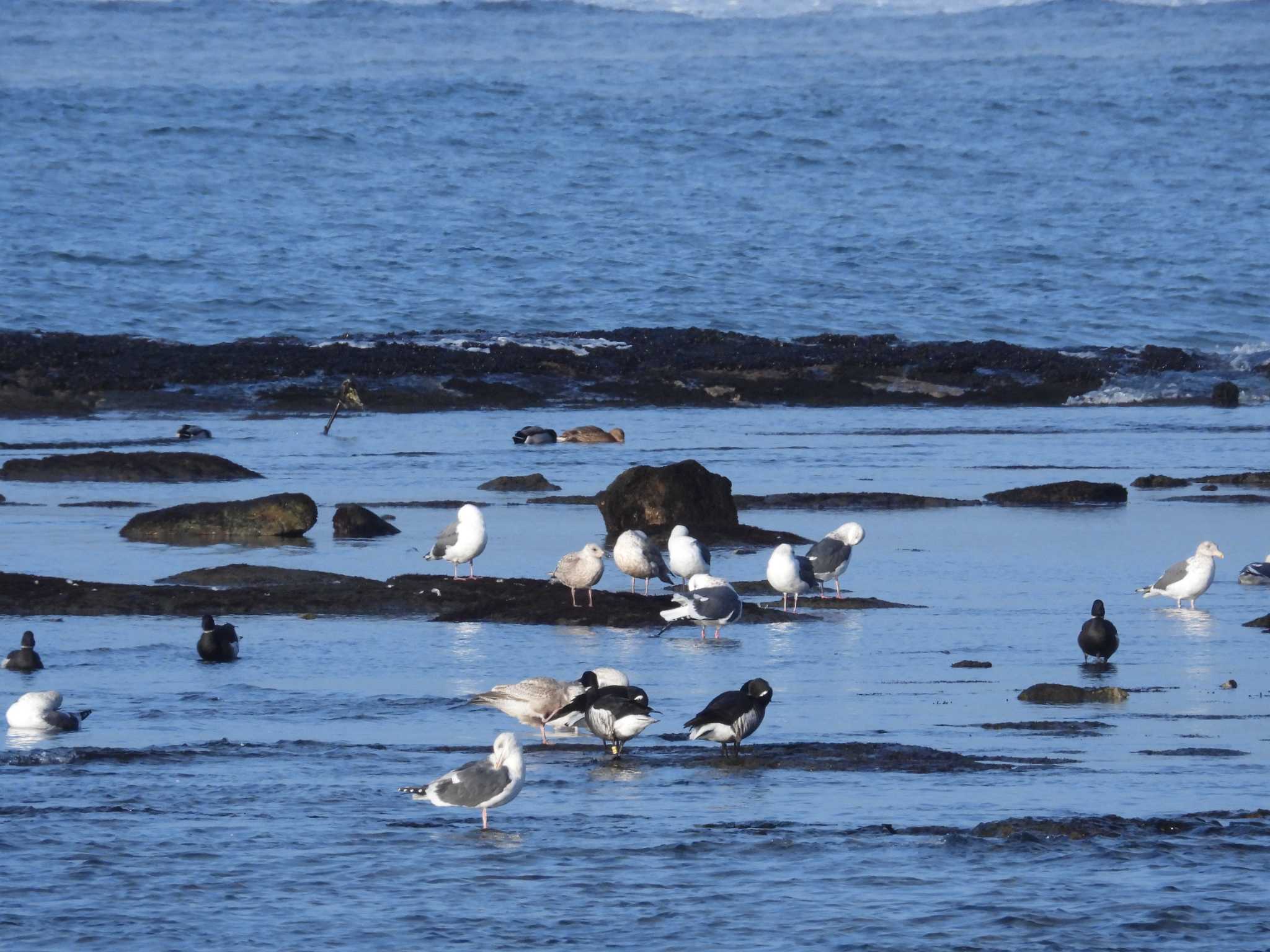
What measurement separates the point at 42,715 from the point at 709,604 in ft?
17.9

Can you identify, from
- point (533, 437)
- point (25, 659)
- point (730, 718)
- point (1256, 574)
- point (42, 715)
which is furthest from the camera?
point (533, 437)

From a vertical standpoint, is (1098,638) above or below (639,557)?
below

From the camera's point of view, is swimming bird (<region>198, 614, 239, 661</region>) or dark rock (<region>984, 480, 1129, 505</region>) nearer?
swimming bird (<region>198, 614, 239, 661</region>)

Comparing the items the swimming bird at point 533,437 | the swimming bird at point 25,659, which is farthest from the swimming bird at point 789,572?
the swimming bird at point 533,437

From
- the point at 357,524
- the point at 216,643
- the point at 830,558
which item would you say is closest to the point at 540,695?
the point at 216,643

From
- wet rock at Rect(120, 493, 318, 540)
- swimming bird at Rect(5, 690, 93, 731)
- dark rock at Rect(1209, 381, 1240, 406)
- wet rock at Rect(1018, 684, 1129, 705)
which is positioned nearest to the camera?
swimming bird at Rect(5, 690, 93, 731)

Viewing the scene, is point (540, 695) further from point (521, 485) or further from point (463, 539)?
point (521, 485)

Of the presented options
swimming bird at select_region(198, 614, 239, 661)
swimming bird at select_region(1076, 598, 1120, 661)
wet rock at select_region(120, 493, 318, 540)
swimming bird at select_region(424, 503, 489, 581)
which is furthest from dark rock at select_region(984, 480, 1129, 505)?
swimming bird at select_region(198, 614, 239, 661)

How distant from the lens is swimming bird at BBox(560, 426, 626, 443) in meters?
37.4

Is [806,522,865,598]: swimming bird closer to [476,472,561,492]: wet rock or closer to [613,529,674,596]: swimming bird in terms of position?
[613,529,674,596]: swimming bird

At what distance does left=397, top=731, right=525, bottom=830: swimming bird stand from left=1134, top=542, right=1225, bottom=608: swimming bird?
29.9 ft

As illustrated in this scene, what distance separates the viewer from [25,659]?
47.5ft

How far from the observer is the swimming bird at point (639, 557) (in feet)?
59.7

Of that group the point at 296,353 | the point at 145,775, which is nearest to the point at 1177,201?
the point at 296,353
